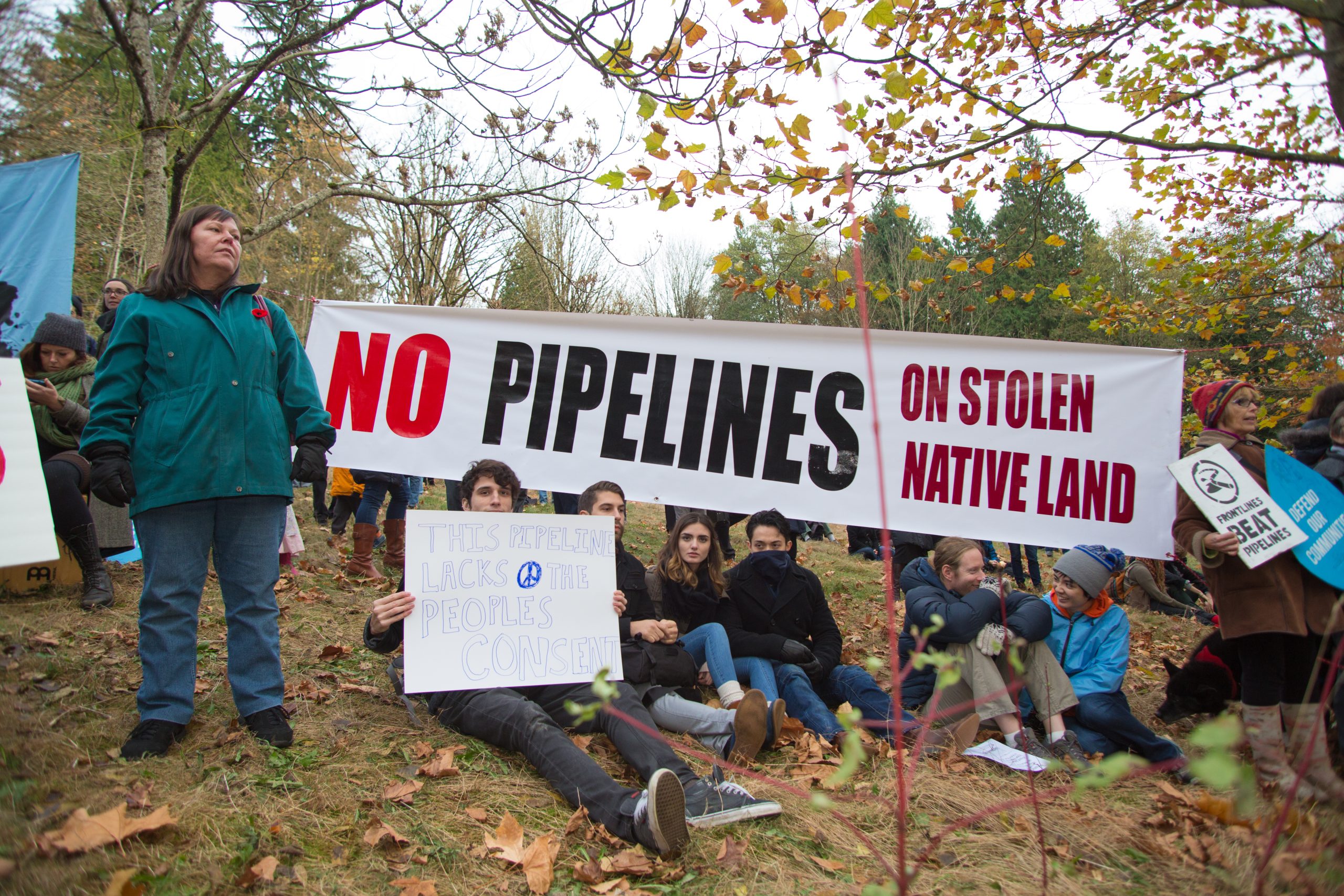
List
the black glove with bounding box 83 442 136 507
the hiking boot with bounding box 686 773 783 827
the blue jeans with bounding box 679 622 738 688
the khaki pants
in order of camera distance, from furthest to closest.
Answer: the blue jeans with bounding box 679 622 738 688 → the khaki pants → the hiking boot with bounding box 686 773 783 827 → the black glove with bounding box 83 442 136 507

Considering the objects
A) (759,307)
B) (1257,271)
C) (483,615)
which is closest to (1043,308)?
(759,307)

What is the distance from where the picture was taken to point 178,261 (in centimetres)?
317

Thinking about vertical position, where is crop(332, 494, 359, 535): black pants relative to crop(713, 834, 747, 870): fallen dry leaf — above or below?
above

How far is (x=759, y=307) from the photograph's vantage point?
3017 centimetres

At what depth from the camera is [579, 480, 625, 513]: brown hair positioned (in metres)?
4.52

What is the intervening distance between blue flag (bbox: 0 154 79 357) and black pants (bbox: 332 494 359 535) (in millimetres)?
3042

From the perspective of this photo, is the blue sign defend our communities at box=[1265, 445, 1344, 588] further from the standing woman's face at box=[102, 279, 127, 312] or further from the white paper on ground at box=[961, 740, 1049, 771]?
the standing woman's face at box=[102, 279, 127, 312]

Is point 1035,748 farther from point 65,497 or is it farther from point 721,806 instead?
point 65,497

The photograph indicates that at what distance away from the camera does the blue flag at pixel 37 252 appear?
15.5ft

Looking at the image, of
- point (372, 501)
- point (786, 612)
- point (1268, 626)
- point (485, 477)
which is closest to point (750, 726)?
point (786, 612)

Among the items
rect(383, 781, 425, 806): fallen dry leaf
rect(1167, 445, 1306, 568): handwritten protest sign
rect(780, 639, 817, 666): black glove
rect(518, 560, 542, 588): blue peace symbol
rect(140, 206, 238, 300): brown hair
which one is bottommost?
rect(383, 781, 425, 806): fallen dry leaf

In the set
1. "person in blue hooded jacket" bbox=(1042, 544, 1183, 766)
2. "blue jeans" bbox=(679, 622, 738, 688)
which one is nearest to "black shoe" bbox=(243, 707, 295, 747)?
"blue jeans" bbox=(679, 622, 738, 688)

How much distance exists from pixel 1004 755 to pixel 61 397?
561cm

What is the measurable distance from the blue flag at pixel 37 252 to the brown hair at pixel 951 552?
5.74 meters
